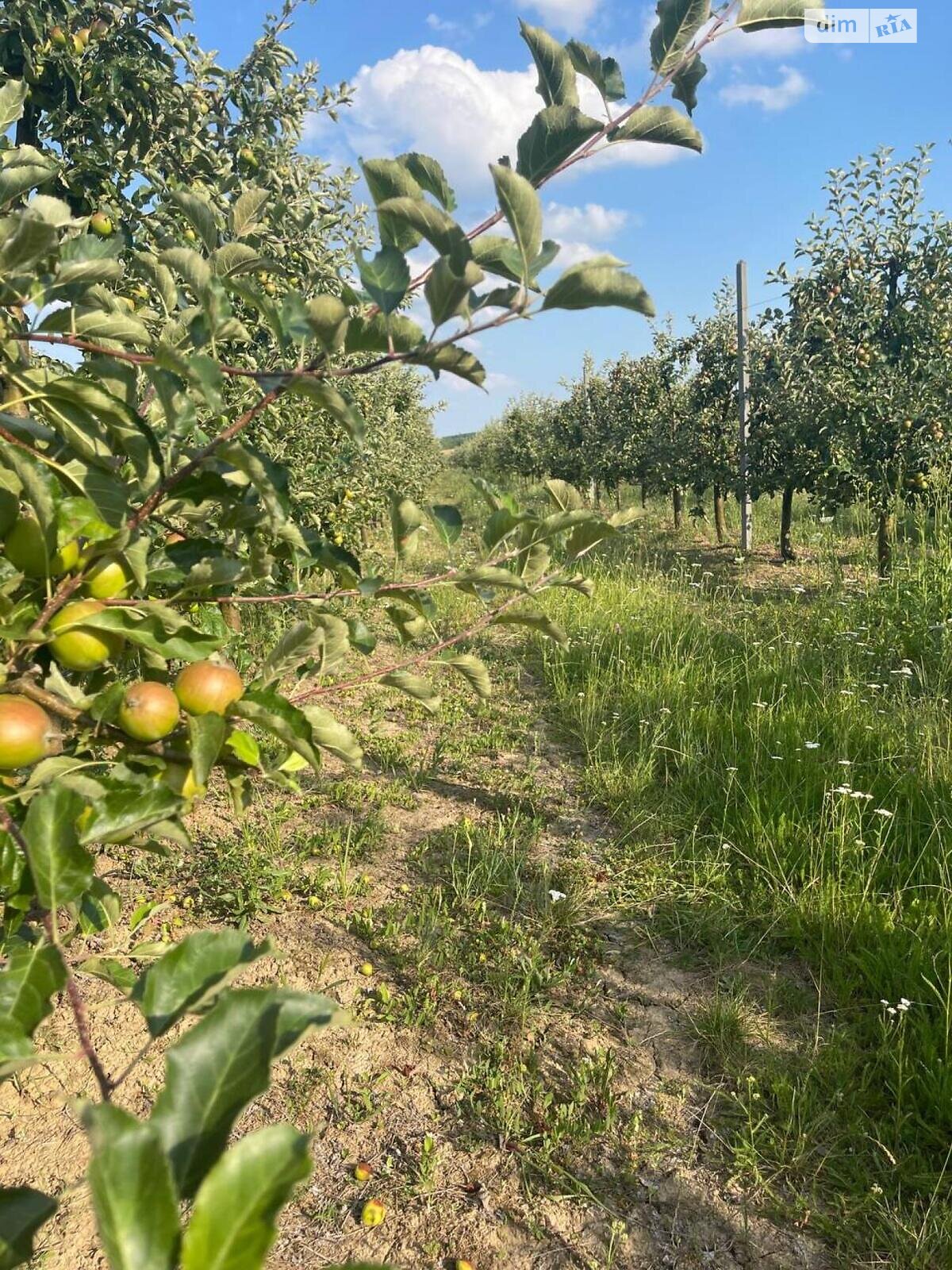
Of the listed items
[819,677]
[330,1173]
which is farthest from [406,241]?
[819,677]

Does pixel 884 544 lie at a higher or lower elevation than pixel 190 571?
lower

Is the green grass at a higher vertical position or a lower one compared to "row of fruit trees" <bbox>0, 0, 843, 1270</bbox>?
lower

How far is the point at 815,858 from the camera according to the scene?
284 cm

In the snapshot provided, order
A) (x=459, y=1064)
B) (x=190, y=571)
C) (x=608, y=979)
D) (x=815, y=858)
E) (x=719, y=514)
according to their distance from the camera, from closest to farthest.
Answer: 1. (x=190, y=571)
2. (x=459, y=1064)
3. (x=608, y=979)
4. (x=815, y=858)
5. (x=719, y=514)

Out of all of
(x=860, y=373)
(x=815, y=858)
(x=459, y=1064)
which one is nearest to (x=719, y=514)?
(x=860, y=373)

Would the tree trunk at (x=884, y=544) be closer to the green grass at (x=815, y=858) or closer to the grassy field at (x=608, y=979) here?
the green grass at (x=815, y=858)

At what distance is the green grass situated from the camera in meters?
1.86

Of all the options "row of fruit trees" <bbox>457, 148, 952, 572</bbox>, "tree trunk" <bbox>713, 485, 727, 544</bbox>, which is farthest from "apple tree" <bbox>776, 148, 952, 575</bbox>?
"tree trunk" <bbox>713, 485, 727, 544</bbox>

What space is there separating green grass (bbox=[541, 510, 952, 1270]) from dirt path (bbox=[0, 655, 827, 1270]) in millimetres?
166

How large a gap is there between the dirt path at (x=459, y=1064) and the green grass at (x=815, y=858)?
0.54 feet

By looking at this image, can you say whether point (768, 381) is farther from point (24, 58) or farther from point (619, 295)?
point (619, 295)

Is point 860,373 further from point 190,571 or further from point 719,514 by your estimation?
point 190,571

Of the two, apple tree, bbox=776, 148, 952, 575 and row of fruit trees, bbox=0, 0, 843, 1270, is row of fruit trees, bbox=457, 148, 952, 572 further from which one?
row of fruit trees, bbox=0, 0, 843, 1270

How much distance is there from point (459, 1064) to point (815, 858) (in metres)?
1.53
